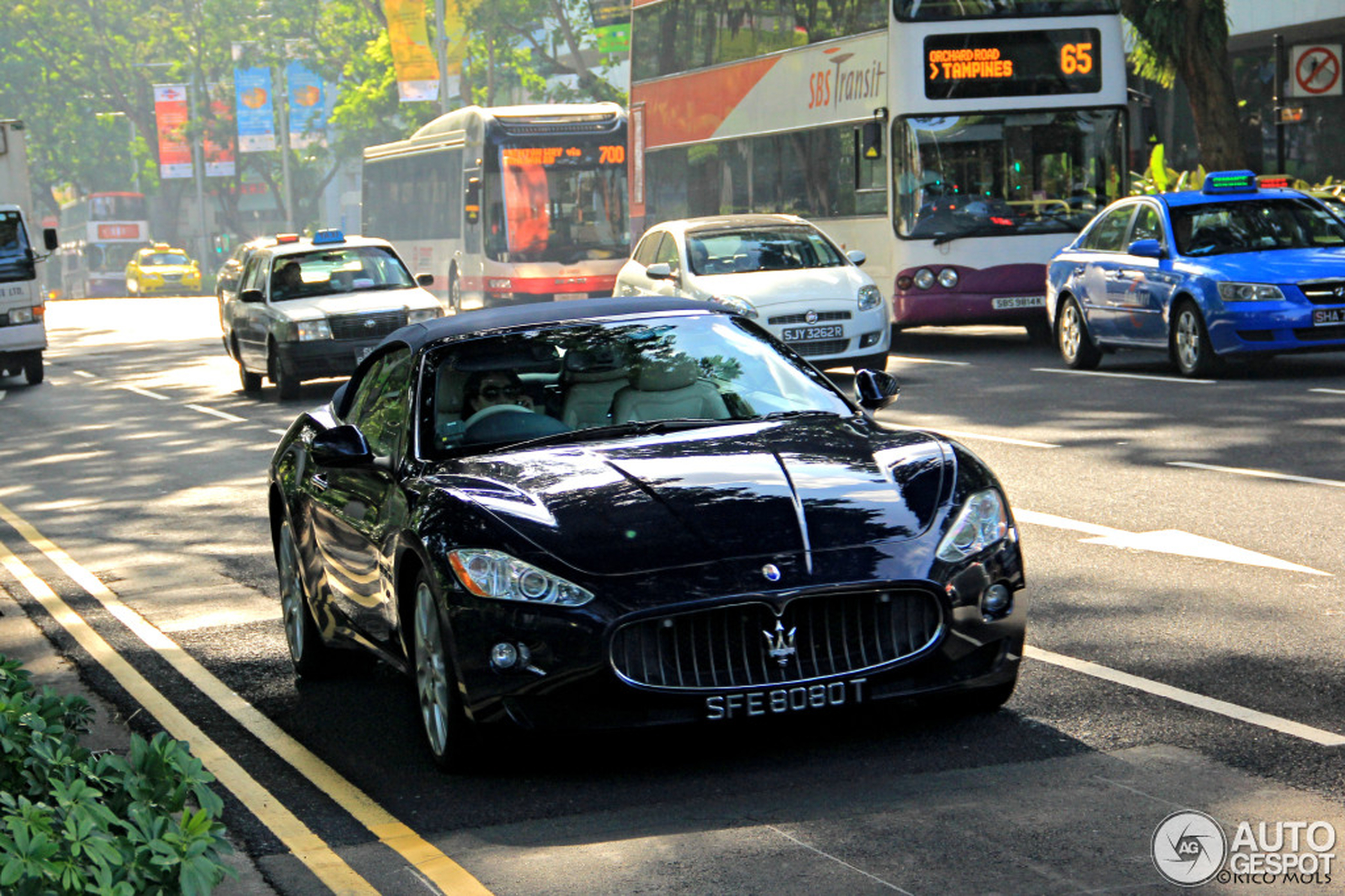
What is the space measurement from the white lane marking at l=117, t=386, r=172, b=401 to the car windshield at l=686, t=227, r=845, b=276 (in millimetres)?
6397

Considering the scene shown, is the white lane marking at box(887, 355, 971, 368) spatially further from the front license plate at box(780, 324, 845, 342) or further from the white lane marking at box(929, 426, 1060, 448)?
the white lane marking at box(929, 426, 1060, 448)

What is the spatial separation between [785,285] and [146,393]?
8.54 m

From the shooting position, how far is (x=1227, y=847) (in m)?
4.75

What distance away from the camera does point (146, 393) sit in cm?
2377

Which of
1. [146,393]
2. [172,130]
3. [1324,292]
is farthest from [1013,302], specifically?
[172,130]

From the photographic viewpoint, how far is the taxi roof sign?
705 inches

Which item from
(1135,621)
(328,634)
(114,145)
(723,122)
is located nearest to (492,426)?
(328,634)

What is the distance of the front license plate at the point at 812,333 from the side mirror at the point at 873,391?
37.2 ft

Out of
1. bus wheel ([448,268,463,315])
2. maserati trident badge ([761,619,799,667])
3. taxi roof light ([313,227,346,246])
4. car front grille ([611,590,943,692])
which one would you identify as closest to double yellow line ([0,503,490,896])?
car front grille ([611,590,943,692])

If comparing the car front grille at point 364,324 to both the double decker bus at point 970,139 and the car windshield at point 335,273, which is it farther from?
the double decker bus at point 970,139

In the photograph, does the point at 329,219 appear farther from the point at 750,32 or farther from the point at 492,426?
the point at 492,426

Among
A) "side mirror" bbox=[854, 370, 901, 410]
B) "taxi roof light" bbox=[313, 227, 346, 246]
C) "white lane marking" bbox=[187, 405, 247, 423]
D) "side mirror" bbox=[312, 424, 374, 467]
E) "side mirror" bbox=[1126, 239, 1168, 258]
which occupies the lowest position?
"white lane marking" bbox=[187, 405, 247, 423]

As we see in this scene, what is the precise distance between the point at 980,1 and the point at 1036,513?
12.4 meters

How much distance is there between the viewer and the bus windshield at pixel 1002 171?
72.5 ft
